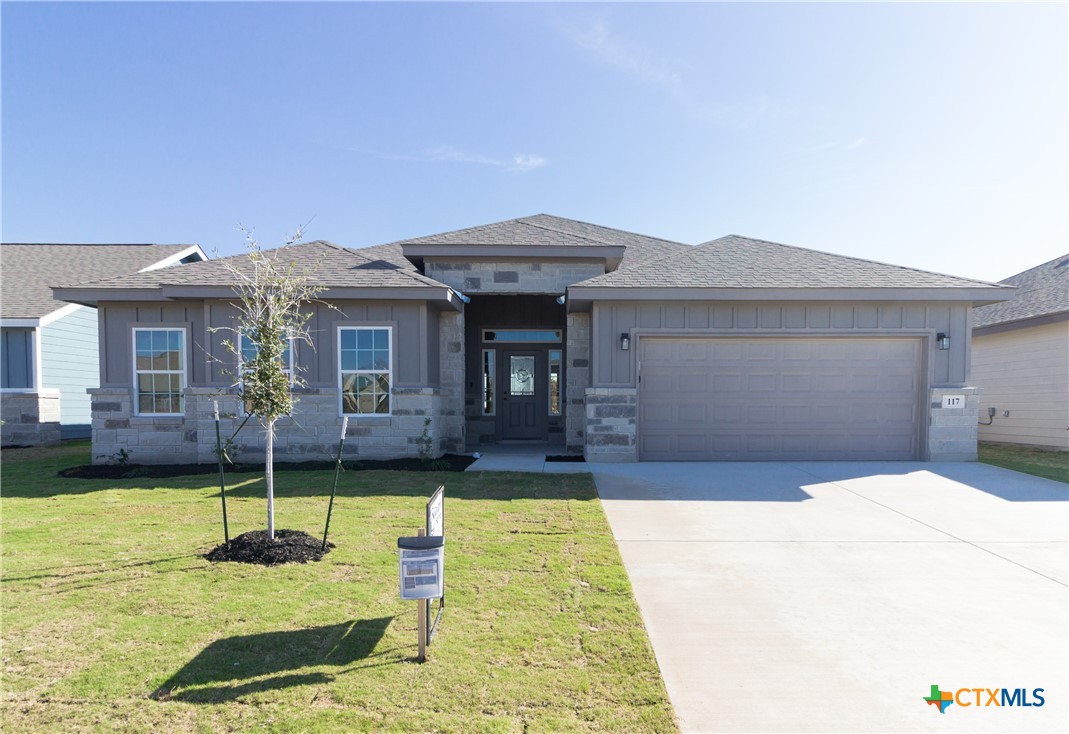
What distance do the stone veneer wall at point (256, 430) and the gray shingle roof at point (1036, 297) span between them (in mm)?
13031

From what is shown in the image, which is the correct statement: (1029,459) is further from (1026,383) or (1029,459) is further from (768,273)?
(768,273)

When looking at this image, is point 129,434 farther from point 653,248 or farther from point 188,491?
point 653,248

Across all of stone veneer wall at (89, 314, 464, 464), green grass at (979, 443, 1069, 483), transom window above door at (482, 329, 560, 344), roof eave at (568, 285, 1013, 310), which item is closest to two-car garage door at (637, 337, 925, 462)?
roof eave at (568, 285, 1013, 310)

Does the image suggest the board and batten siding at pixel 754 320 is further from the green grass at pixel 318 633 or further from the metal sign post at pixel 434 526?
the metal sign post at pixel 434 526

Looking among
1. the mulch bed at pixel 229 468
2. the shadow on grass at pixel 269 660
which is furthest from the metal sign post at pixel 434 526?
the mulch bed at pixel 229 468

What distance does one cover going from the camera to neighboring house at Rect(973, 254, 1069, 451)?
11172 millimetres

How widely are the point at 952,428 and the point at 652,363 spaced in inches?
221

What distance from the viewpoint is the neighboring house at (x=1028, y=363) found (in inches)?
440

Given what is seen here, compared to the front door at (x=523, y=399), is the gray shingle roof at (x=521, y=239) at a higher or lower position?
higher

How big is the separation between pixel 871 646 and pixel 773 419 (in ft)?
22.3

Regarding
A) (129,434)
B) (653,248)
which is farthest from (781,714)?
(653,248)

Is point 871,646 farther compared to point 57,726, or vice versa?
point 871,646

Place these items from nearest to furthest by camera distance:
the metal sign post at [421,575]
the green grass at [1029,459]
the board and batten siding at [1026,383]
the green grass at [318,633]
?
the green grass at [318,633] → the metal sign post at [421,575] → the green grass at [1029,459] → the board and batten siding at [1026,383]

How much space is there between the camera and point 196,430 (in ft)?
31.9
